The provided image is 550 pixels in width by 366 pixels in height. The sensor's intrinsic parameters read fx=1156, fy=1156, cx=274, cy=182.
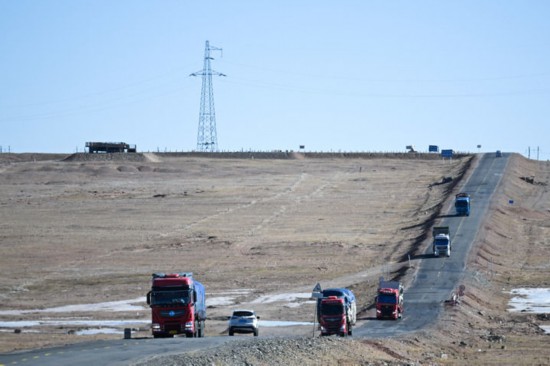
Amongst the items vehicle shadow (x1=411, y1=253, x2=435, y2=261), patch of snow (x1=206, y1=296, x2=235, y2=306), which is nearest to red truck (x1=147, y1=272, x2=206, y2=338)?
patch of snow (x1=206, y1=296, x2=235, y2=306)

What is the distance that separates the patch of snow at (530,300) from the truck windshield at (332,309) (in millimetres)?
17158

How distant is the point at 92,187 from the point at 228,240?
59.4 meters

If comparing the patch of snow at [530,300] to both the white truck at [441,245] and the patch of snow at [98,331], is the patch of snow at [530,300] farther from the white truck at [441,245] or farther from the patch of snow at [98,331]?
the patch of snow at [98,331]

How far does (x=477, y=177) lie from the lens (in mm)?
161625

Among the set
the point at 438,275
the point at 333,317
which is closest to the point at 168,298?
the point at 333,317

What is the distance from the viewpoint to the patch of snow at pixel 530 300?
7119 cm

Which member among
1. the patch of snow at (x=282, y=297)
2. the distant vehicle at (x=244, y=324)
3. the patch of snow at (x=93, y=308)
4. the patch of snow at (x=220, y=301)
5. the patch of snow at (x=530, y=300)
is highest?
the distant vehicle at (x=244, y=324)

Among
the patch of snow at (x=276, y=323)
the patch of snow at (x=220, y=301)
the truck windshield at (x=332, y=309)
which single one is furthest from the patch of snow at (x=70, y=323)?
the truck windshield at (x=332, y=309)

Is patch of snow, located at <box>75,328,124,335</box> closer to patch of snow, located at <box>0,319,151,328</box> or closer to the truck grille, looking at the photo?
patch of snow, located at <box>0,319,151,328</box>

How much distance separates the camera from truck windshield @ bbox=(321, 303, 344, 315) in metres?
57.6

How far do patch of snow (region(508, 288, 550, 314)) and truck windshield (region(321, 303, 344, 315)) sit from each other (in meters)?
17.2

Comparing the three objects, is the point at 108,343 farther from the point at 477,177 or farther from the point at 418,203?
the point at 477,177

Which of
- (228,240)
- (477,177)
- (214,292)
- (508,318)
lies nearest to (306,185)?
(477,177)

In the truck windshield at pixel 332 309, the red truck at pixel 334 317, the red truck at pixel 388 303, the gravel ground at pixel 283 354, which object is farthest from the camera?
the red truck at pixel 388 303
